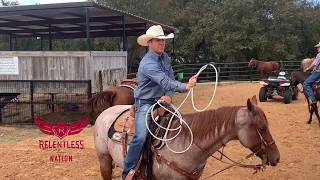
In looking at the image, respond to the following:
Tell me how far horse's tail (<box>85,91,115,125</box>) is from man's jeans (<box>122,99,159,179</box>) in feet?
9.94

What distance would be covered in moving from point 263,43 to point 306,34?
475 cm

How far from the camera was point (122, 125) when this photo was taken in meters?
3.63

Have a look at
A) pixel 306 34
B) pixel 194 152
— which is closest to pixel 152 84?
pixel 194 152

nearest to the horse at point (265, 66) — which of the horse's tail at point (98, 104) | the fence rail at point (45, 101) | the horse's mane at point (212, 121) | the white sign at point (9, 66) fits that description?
the fence rail at point (45, 101)

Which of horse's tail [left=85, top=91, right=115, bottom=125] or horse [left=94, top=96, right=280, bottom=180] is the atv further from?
horse [left=94, top=96, right=280, bottom=180]

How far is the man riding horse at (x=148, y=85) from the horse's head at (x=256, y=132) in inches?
28.3

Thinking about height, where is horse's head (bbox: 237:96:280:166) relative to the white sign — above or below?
below

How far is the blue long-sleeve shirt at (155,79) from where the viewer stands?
2.94 m

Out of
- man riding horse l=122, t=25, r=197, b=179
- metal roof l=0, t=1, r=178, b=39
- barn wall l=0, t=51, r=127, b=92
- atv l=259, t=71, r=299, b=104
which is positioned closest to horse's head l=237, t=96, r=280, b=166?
man riding horse l=122, t=25, r=197, b=179

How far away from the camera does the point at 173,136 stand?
3.21 metres

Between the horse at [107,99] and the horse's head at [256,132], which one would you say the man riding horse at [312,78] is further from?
the horse's head at [256,132]

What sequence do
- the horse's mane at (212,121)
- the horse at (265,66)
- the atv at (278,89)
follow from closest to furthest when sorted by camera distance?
the horse's mane at (212,121), the atv at (278,89), the horse at (265,66)

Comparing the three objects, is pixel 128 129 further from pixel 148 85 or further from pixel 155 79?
pixel 155 79

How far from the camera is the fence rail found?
30.4 ft
